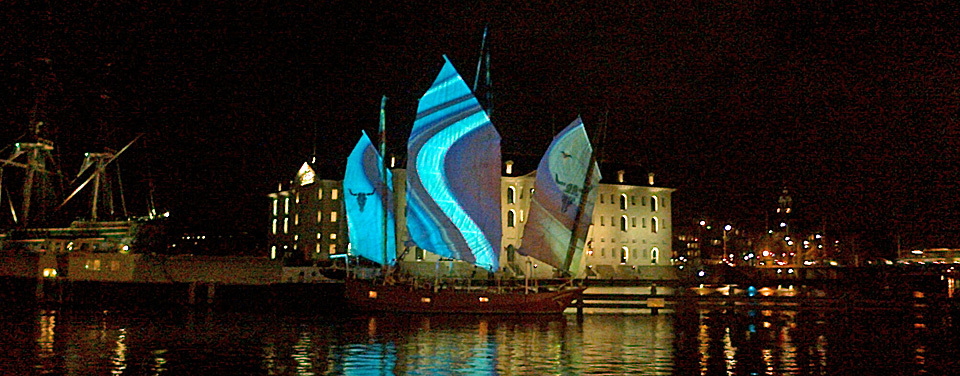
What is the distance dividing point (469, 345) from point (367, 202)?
2497 cm

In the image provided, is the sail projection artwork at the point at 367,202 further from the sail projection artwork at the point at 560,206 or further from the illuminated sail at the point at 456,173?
the sail projection artwork at the point at 560,206

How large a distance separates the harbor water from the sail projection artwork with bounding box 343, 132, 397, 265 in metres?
9.04

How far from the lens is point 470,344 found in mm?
28641

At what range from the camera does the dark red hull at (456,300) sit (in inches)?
1756

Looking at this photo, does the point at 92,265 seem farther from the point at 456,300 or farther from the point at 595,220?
the point at 595,220

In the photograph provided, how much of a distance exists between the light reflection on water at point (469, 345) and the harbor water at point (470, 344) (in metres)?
0.05

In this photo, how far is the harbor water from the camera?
22.1 m

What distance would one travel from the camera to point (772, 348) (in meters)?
27.4

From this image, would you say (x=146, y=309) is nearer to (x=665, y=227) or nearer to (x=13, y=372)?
(x=13, y=372)

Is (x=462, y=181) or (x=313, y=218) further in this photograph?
(x=313, y=218)

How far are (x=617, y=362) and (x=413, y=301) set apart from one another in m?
22.7

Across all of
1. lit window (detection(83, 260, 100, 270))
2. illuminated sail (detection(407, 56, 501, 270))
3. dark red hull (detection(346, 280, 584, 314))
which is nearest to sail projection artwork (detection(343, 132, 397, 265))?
illuminated sail (detection(407, 56, 501, 270))

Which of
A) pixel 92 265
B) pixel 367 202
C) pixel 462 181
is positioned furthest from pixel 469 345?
pixel 92 265

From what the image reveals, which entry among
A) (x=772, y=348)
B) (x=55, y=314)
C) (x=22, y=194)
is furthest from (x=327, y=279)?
(x=772, y=348)
